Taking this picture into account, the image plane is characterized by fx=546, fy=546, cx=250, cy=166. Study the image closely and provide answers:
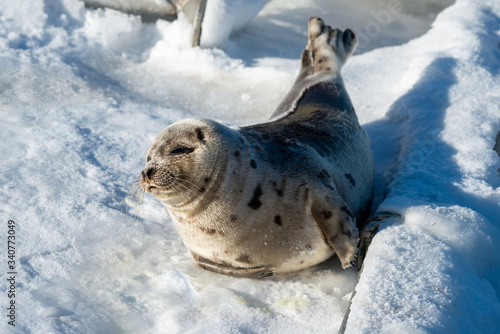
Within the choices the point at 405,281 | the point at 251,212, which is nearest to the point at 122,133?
the point at 251,212

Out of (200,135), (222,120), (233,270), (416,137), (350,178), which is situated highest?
(200,135)

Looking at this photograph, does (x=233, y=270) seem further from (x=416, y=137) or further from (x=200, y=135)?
(x=416, y=137)

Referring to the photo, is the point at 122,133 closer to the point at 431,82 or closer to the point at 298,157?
the point at 298,157

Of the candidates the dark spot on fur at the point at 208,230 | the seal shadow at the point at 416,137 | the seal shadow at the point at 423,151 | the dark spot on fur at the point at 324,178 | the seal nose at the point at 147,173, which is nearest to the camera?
the seal nose at the point at 147,173

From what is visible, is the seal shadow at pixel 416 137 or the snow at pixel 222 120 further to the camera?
the seal shadow at pixel 416 137

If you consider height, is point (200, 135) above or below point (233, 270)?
above

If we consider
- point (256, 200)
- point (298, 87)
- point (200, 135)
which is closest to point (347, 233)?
point (256, 200)

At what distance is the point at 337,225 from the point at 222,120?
1.93m

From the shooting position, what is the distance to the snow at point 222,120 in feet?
7.23

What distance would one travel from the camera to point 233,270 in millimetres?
2504

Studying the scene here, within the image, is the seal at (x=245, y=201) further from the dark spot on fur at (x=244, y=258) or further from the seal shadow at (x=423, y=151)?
the seal shadow at (x=423, y=151)

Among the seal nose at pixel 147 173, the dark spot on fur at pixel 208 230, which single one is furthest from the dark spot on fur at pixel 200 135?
the dark spot on fur at pixel 208 230

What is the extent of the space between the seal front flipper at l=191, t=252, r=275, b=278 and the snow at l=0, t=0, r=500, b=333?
4cm

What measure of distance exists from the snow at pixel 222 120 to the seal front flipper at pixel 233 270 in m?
0.04
